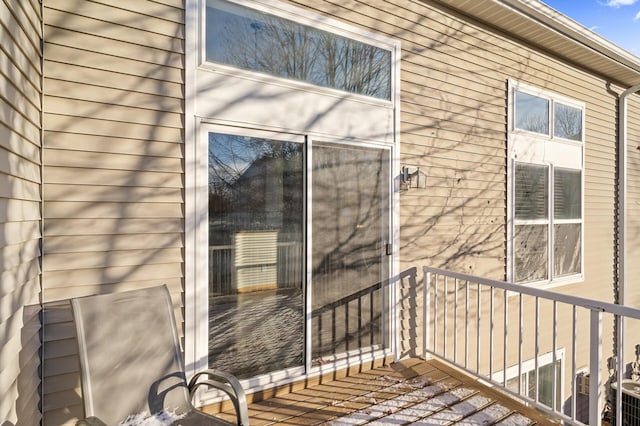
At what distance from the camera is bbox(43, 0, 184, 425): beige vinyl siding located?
87.6 inches

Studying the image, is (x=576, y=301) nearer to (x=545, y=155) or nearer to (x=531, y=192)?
(x=531, y=192)

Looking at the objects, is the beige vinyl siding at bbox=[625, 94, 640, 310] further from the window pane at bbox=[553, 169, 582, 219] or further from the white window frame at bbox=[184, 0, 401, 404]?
the white window frame at bbox=[184, 0, 401, 404]

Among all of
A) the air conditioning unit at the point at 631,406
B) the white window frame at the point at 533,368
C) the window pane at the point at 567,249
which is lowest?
the air conditioning unit at the point at 631,406

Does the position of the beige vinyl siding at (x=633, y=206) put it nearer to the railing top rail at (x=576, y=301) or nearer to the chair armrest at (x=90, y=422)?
the railing top rail at (x=576, y=301)

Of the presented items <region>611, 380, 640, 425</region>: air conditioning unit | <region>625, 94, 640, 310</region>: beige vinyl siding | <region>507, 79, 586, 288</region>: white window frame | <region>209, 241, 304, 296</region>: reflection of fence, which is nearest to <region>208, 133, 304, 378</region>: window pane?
<region>209, 241, 304, 296</region>: reflection of fence

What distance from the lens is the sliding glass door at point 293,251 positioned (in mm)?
2756

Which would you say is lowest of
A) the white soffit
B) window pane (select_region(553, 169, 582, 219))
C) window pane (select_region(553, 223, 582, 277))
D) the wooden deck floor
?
the wooden deck floor

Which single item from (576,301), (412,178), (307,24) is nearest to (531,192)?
(412,178)

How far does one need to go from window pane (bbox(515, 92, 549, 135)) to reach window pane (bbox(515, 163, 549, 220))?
505 mm

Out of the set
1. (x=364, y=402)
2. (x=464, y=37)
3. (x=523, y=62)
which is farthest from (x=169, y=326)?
(x=523, y=62)

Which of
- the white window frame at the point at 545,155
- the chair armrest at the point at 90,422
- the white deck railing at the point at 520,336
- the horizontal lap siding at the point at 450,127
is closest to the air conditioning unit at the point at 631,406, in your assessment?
the white deck railing at the point at 520,336

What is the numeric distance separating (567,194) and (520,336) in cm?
328

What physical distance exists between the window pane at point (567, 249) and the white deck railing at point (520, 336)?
525mm

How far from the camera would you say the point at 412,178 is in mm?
3762
